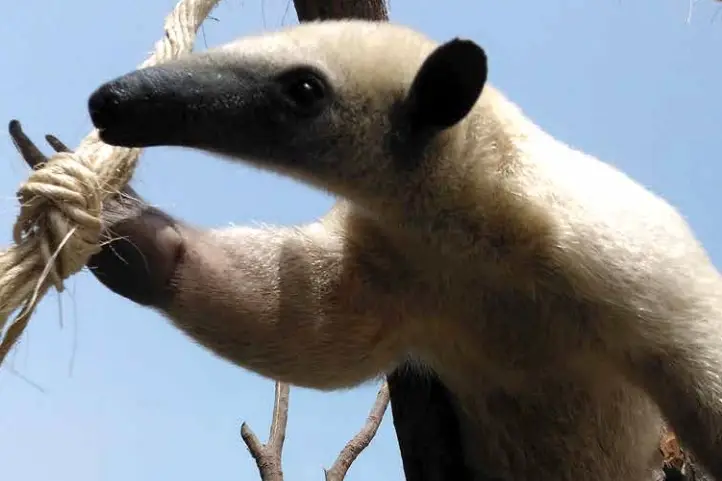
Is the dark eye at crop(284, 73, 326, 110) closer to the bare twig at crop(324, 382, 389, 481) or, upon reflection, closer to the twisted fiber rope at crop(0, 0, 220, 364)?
the twisted fiber rope at crop(0, 0, 220, 364)

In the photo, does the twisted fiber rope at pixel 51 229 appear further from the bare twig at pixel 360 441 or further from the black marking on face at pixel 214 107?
the bare twig at pixel 360 441

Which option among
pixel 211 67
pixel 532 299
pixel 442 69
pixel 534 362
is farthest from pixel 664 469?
pixel 211 67

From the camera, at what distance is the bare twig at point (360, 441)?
10.8 ft

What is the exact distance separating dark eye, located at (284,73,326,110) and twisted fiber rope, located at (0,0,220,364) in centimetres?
42

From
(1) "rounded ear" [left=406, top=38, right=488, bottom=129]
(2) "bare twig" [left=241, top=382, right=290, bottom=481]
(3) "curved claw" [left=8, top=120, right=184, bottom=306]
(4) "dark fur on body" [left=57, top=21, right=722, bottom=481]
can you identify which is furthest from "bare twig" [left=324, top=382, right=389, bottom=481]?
(1) "rounded ear" [left=406, top=38, right=488, bottom=129]

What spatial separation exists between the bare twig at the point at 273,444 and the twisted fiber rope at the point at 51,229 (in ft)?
6.31

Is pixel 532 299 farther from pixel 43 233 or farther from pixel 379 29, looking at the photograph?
pixel 43 233

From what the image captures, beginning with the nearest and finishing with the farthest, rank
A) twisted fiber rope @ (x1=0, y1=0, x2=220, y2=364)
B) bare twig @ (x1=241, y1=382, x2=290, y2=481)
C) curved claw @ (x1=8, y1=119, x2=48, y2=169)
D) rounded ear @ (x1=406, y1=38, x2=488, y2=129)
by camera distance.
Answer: twisted fiber rope @ (x1=0, y1=0, x2=220, y2=364), curved claw @ (x1=8, y1=119, x2=48, y2=169), rounded ear @ (x1=406, y1=38, x2=488, y2=129), bare twig @ (x1=241, y1=382, x2=290, y2=481)

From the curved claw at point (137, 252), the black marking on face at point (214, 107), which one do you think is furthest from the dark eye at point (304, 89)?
the curved claw at point (137, 252)

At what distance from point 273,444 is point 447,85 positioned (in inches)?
74.1

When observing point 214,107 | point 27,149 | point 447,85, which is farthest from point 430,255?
point 27,149

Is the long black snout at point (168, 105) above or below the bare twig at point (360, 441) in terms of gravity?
above

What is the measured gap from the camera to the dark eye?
5.63 ft

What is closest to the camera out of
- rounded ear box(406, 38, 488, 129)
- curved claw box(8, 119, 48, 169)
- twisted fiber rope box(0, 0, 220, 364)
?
twisted fiber rope box(0, 0, 220, 364)
